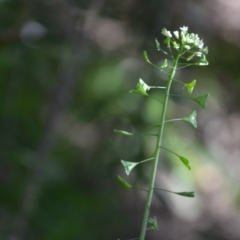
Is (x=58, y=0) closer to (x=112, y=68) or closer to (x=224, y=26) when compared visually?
(x=112, y=68)

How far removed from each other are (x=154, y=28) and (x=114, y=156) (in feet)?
1.28

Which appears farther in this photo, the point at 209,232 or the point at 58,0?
the point at 209,232

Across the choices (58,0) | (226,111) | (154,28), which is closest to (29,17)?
(58,0)

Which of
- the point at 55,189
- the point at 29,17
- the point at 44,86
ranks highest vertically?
the point at 29,17

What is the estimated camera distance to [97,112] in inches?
66.6

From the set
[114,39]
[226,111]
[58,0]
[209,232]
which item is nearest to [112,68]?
[114,39]

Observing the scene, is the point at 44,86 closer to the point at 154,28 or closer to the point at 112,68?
the point at 112,68

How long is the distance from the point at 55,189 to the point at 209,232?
2.45 feet

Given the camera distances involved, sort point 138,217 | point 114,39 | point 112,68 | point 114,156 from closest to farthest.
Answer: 1. point 114,156
2. point 112,68
3. point 114,39
4. point 138,217

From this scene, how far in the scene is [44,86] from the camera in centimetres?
200

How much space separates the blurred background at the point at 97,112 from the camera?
161cm

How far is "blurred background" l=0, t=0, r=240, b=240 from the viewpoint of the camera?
1.61 metres

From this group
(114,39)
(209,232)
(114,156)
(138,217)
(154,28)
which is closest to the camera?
(154,28)

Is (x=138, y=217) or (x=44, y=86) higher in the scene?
(x=44, y=86)
